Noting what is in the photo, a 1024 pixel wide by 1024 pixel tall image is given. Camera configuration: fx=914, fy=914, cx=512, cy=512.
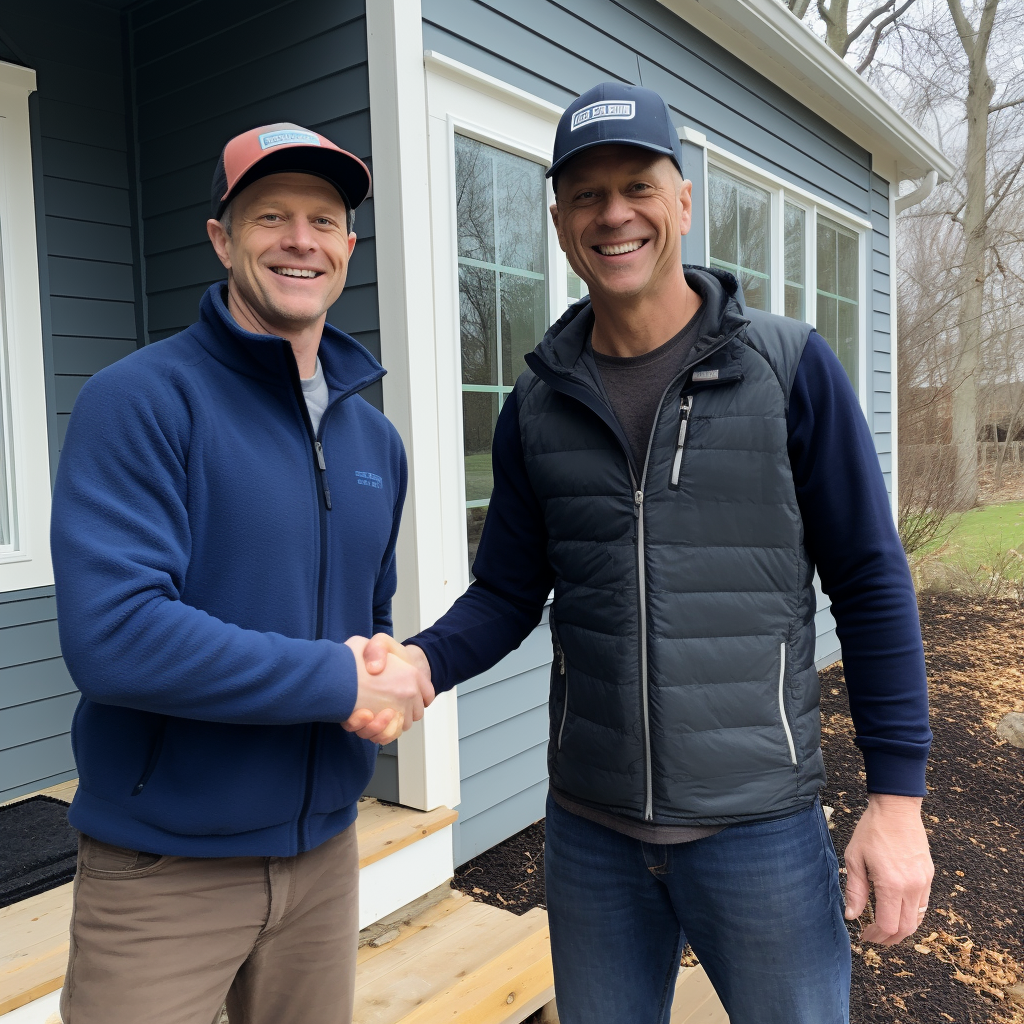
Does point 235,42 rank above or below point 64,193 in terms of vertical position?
above

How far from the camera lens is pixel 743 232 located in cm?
580

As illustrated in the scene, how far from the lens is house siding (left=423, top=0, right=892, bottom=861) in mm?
3510

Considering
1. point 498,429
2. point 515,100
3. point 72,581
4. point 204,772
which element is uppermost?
point 515,100

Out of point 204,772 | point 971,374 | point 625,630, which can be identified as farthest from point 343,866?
point 971,374

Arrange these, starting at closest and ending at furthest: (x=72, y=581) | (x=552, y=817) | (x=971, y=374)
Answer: (x=72, y=581)
(x=552, y=817)
(x=971, y=374)

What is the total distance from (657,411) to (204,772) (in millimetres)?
956

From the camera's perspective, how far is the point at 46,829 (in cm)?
304

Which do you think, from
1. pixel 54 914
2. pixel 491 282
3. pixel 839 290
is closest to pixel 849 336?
pixel 839 290

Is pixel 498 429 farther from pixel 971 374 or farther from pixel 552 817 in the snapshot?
pixel 971 374

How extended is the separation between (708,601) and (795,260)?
18.6 feet

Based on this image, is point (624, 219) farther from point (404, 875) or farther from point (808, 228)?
point (808, 228)

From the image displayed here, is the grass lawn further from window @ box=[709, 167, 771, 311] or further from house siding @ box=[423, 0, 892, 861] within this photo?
house siding @ box=[423, 0, 892, 861]

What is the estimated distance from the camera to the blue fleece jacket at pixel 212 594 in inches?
53.1

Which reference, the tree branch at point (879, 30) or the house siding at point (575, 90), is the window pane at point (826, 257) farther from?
the tree branch at point (879, 30)
